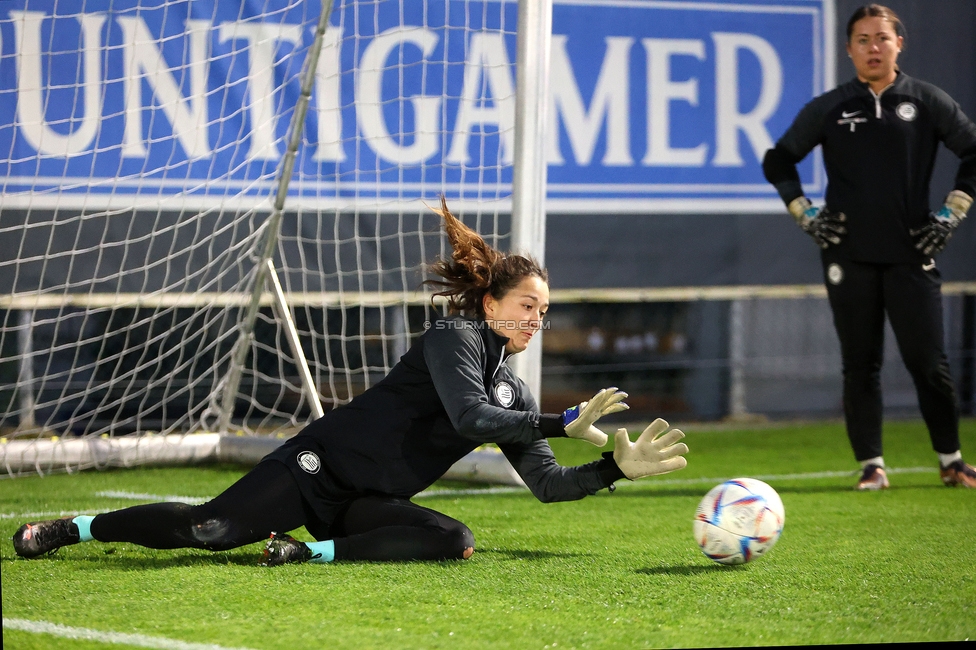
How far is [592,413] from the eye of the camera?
2.77 m

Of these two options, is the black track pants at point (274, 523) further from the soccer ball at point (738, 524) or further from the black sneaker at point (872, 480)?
the black sneaker at point (872, 480)

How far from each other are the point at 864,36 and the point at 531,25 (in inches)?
54.0

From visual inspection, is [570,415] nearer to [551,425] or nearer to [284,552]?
[551,425]

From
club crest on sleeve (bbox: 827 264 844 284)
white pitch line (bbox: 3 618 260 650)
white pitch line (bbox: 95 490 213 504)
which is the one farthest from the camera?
club crest on sleeve (bbox: 827 264 844 284)

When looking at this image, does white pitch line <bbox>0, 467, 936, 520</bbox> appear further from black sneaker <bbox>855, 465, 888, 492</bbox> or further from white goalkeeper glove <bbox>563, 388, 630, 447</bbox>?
white goalkeeper glove <bbox>563, 388, 630, 447</bbox>

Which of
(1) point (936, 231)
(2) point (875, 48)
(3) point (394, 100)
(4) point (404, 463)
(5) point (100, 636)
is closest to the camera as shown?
(5) point (100, 636)

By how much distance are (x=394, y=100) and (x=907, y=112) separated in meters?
2.33

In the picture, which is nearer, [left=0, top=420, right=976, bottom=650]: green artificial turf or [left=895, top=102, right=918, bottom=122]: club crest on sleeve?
[left=0, top=420, right=976, bottom=650]: green artificial turf

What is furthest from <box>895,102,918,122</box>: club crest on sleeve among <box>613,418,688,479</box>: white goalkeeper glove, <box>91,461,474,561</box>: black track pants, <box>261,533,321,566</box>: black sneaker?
<box>261,533,321,566</box>: black sneaker

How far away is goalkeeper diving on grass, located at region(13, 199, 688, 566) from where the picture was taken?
9.86 feet

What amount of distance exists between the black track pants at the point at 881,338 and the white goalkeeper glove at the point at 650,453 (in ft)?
6.37

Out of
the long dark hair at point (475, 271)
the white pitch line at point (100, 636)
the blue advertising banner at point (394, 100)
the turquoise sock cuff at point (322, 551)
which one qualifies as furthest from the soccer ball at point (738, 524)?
the blue advertising banner at point (394, 100)

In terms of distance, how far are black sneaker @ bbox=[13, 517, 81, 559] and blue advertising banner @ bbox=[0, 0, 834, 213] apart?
2443 mm

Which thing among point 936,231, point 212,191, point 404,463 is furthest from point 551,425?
point 212,191
